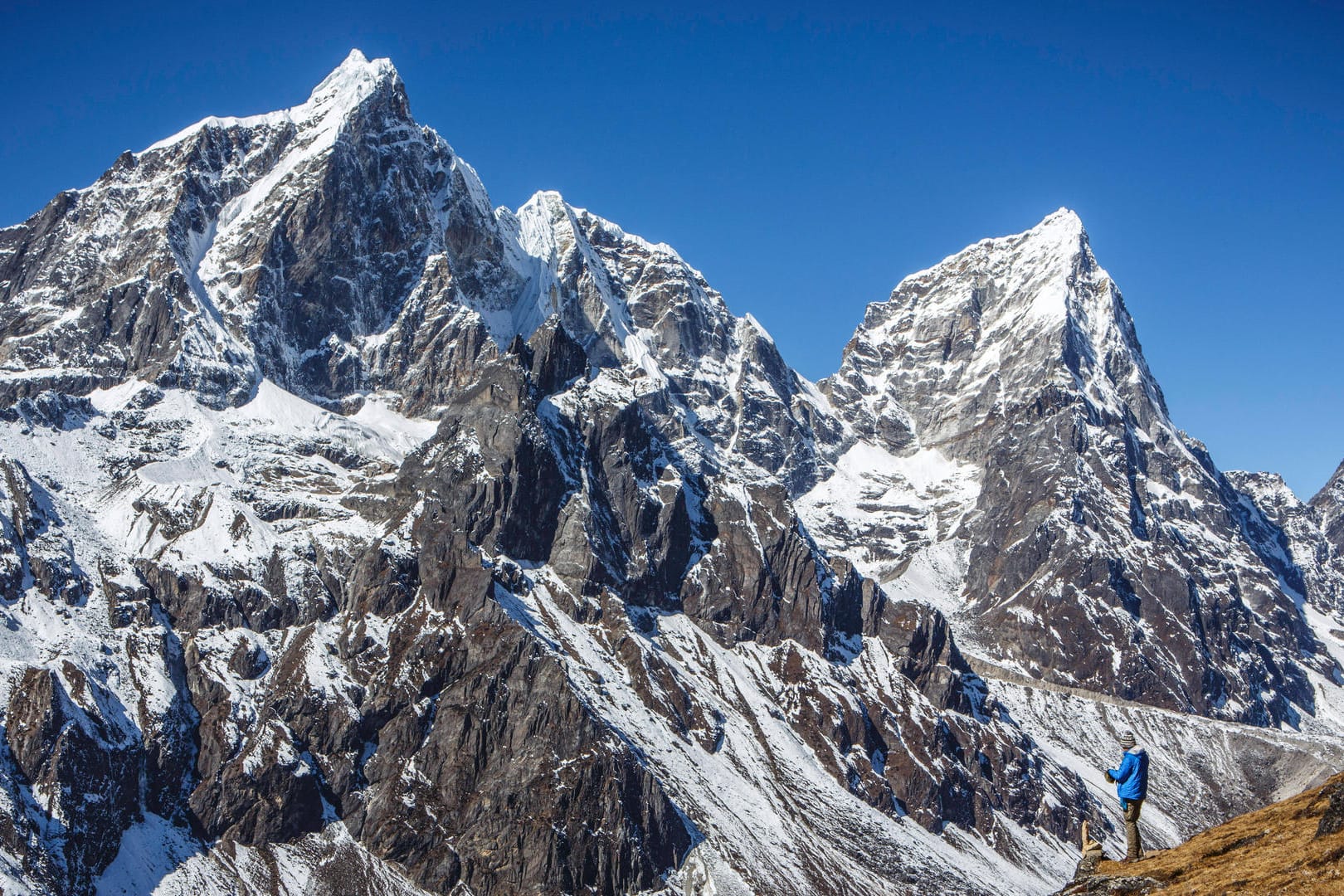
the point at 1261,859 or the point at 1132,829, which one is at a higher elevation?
the point at 1132,829

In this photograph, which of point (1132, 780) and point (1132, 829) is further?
point (1132, 829)

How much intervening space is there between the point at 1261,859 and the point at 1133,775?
5246 mm

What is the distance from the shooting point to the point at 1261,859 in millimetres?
45469

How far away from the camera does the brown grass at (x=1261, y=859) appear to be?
135 ft

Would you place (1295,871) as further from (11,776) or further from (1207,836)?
(11,776)

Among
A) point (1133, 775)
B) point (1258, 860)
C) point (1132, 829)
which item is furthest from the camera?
point (1132, 829)

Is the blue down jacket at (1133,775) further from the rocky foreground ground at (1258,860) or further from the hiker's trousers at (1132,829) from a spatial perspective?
the rocky foreground ground at (1258,860)

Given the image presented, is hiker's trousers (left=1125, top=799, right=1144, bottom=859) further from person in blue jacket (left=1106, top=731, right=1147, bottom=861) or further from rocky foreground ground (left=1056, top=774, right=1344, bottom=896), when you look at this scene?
rocky foreground ground (left=1056, top=774, right=1344, bottom=896)

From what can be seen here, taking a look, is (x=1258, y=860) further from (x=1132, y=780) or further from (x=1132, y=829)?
(x=1132, y=829)

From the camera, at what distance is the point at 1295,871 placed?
137 ft

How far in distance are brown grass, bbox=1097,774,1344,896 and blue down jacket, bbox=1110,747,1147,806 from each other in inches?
114

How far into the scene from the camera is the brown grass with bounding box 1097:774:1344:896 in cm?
4116

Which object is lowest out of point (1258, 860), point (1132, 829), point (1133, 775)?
point (1258, 860)

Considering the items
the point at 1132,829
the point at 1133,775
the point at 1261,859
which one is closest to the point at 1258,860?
the point at 1261,859
